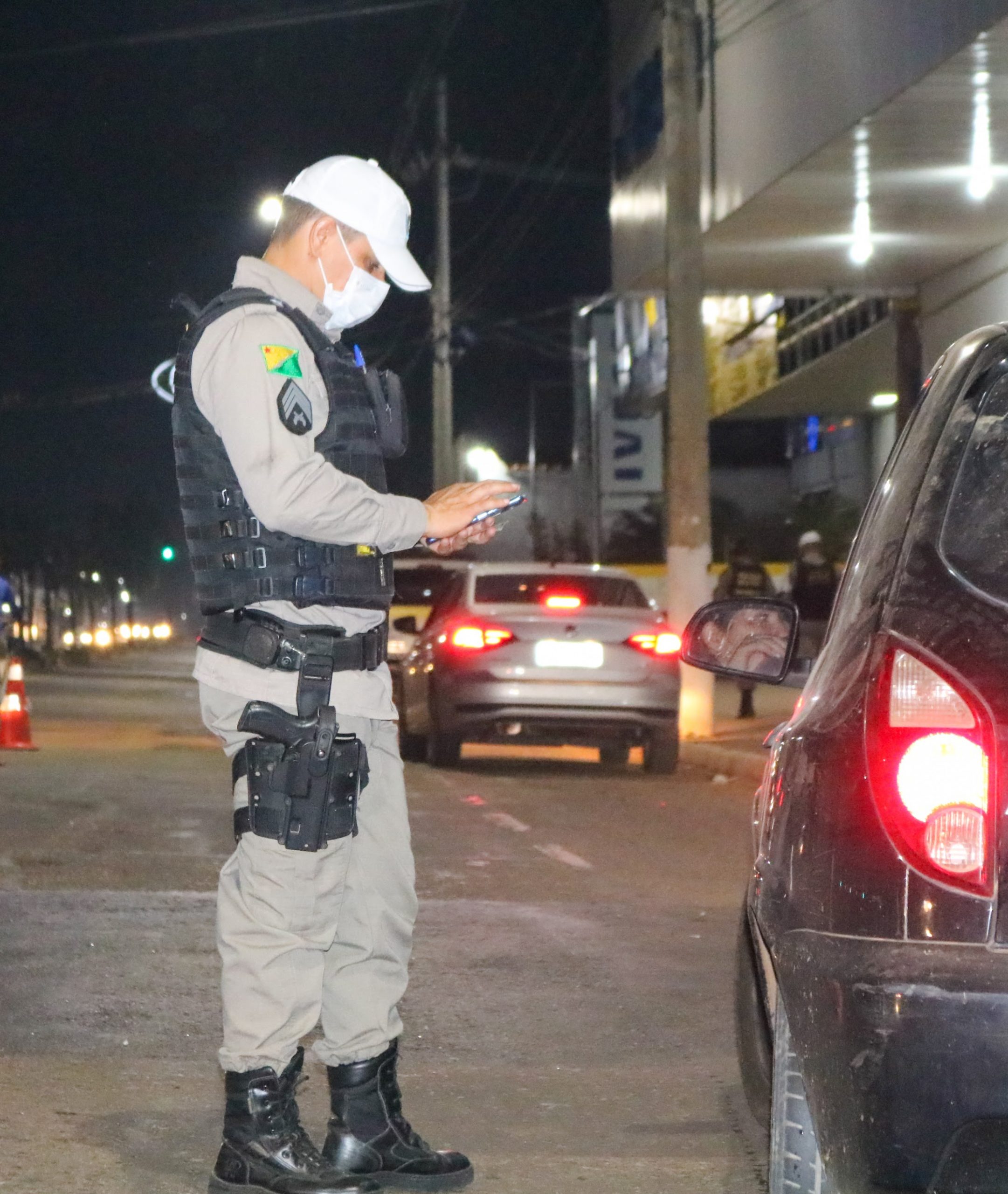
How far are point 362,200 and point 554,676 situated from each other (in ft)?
33.2

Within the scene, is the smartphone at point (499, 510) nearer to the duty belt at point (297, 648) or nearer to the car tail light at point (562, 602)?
the duty belt at point (297, 648)

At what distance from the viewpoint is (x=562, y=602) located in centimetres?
1446

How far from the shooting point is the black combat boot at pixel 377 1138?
13.3ft

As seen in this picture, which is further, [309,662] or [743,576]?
[743,576]

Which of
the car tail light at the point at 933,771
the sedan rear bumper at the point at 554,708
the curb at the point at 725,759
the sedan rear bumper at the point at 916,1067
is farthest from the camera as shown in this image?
the curb at the point at 725,759

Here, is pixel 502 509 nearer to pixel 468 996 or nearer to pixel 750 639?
pixel 750 639

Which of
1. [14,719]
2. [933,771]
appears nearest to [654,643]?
[14,719]

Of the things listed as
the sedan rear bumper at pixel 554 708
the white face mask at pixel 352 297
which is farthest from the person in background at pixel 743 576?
the white face mask at pixel 352 297

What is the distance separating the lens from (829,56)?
1752 centimetres

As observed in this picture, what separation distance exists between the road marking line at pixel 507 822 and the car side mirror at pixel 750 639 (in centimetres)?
666

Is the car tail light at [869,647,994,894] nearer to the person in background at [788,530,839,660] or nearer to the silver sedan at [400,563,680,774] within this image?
the silver sedan at [400,563,680,774]

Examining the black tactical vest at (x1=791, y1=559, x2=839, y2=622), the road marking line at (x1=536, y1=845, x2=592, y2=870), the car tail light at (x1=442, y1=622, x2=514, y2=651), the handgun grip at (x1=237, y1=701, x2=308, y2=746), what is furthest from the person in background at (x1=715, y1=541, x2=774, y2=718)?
the handgun grip at (x1=237, y1=701, x2=308, y2=746)

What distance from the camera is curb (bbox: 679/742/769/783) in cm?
1448

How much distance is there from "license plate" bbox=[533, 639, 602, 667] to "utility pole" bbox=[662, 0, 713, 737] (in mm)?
3497
